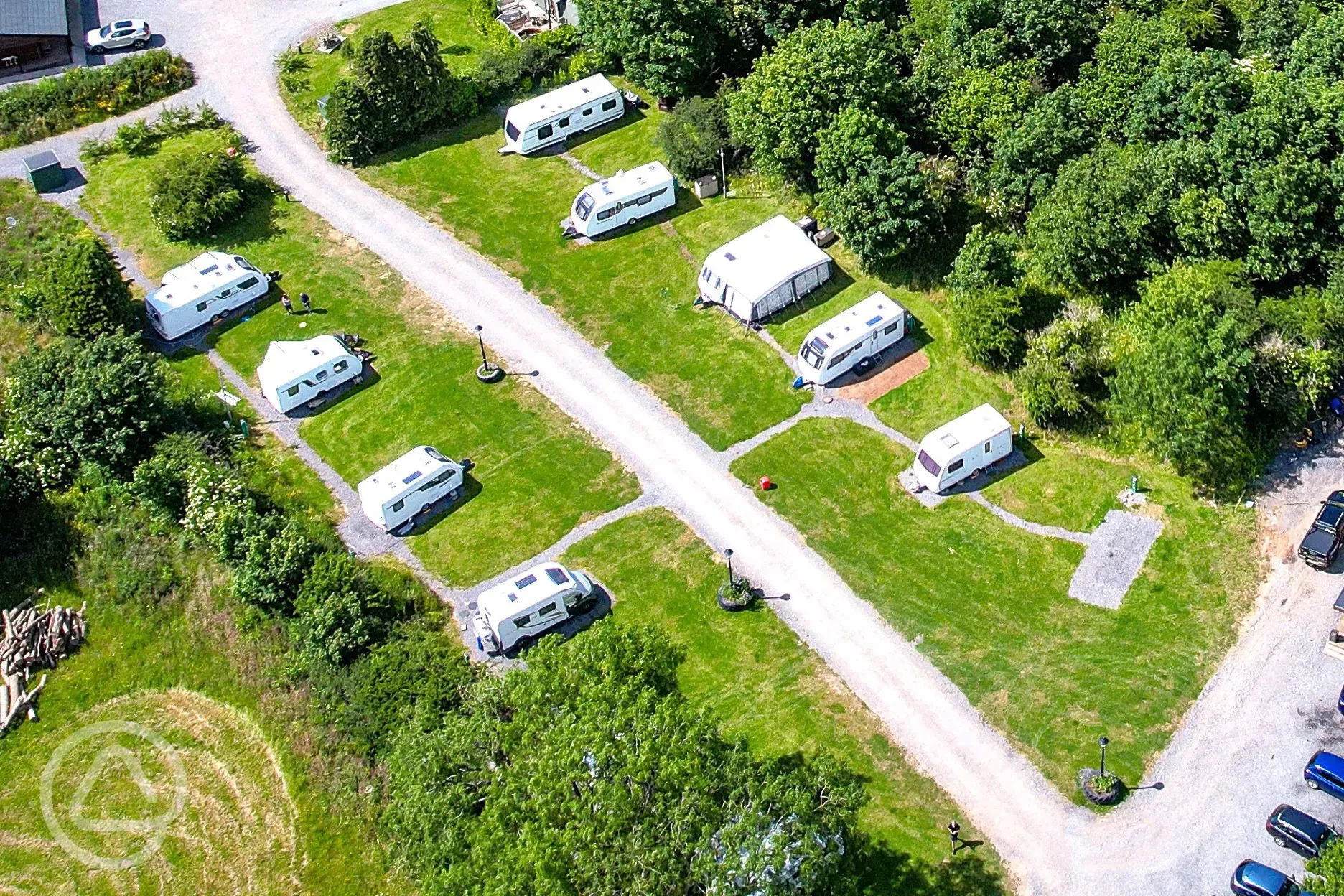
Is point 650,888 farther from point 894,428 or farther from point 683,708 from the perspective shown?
point 894,428

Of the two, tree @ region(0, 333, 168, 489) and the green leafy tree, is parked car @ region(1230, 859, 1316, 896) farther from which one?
the green leafy tree

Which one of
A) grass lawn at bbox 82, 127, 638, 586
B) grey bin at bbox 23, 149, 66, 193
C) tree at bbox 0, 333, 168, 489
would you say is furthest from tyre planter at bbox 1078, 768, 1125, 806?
grey bin at bbox 23, 149, 66, 193

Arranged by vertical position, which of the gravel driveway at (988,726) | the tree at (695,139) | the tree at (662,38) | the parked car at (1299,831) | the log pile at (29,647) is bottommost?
the log pile at (29,647)

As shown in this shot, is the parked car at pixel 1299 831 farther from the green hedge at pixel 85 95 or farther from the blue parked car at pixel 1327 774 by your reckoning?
the green hedge at pixel 85 95

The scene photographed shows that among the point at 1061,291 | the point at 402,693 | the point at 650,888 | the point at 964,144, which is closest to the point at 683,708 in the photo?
the point at 650,888

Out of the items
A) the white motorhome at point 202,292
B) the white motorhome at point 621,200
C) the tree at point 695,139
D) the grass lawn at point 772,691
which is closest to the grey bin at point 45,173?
the white motorhome at point 202,292

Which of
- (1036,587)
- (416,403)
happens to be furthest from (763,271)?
(1036,587)
